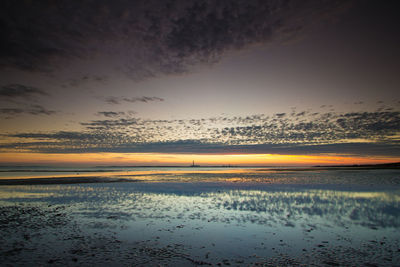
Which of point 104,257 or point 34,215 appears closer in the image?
point 104,257

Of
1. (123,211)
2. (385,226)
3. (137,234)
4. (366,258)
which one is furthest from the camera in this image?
(123,211)

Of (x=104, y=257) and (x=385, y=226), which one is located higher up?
(x=104, y=257)

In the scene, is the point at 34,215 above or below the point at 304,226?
above

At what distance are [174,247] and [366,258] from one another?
796 cm

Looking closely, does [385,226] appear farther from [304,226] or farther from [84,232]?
[84,232]

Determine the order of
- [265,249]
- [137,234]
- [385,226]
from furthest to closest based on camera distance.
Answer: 1. [385,226]
2. [137,234]
3. [265,249]

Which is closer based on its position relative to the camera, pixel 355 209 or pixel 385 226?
pixel 385 226

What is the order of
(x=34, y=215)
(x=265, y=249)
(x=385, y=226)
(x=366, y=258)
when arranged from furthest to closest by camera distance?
(x=34, y=215) → (x=385, y=226) → (x=265, y=249) → (x=366, y=258)

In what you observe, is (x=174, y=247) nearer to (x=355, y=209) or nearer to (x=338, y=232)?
(x=338, y=232)

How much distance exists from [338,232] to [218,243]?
7.04 metres

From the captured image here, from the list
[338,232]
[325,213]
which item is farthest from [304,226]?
[325,213]

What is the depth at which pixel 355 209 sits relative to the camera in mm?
18969

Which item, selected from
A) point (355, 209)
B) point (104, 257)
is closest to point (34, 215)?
point (104, 257)

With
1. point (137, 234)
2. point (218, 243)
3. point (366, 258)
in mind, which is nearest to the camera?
point (366, 258)
